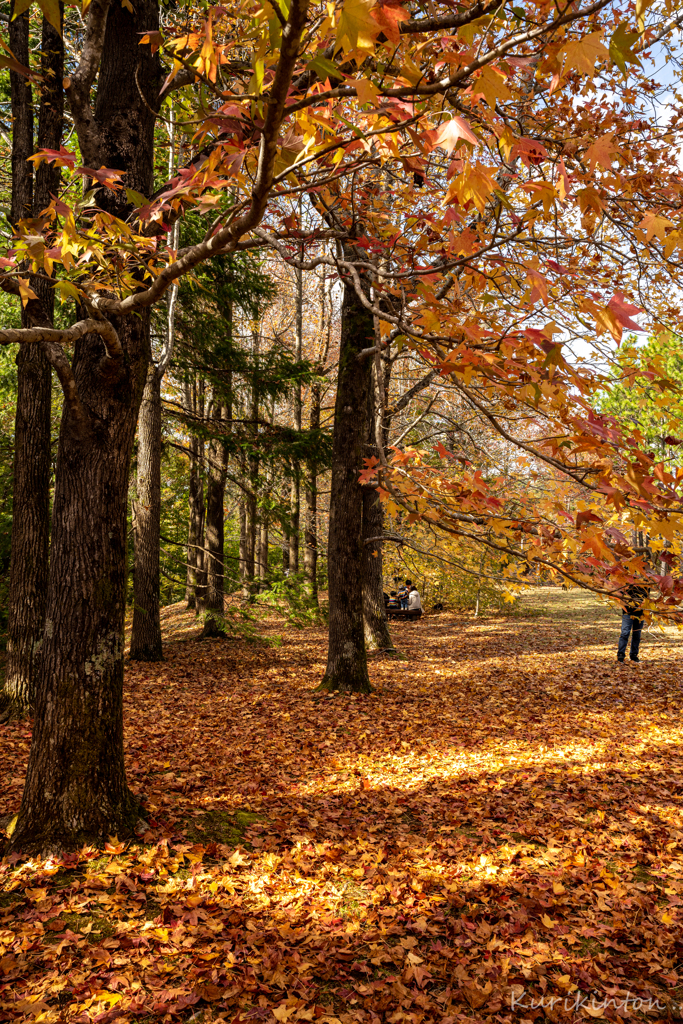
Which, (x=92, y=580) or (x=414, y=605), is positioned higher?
(x=92, y=580)

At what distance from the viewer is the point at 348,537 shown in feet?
→ 26.6

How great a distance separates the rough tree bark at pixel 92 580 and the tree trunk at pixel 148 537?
6.09 metres

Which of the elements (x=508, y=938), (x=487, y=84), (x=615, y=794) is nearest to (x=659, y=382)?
(x=487, y=84)

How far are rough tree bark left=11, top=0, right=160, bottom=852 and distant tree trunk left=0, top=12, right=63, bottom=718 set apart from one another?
8.75ft

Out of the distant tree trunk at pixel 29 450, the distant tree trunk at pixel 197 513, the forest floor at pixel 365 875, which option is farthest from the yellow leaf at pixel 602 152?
the distant tree trunk at pixel 197 513

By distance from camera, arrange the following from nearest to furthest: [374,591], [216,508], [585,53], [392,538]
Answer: [585,53], [392,538], [374,591], [216,508]

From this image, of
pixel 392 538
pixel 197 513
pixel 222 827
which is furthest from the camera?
pixel 197 513

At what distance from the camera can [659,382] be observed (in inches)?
97.8

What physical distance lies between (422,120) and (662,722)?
292 inches

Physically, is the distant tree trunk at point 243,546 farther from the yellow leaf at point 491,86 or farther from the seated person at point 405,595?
the yellow leaf at point 491,86

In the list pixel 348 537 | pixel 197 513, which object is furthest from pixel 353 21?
pixel 197 513

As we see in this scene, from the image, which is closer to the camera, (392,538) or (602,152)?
(602,152)

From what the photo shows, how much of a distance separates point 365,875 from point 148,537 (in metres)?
7.32

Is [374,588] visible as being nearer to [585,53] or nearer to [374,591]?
[374,591]
